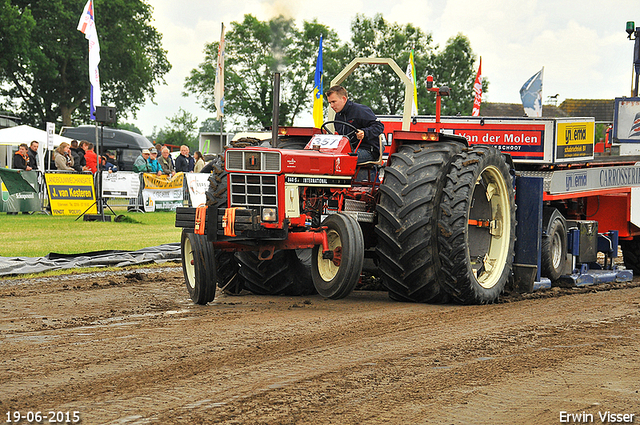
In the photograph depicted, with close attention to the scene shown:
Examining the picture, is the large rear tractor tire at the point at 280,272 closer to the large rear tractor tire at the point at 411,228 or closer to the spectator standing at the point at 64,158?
the large rear tractor tire at the point at 411,228

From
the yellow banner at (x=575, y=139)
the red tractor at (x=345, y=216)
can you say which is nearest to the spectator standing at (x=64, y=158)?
the red tractor at (x=345, y=216)

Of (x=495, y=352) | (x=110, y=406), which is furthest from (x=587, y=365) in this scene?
(x=110, y=406)

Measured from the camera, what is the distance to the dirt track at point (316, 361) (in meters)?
3.98

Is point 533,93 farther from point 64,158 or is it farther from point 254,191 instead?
point 254,191

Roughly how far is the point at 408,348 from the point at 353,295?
3.12 metres

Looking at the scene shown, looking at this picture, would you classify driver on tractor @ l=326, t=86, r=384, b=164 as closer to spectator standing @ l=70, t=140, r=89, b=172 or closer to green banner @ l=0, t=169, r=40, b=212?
green banner @ l=0, t=169, r=40, b=212

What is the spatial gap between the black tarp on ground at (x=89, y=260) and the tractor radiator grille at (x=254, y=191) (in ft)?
13.2

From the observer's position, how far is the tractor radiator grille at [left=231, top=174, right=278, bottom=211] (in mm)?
7262

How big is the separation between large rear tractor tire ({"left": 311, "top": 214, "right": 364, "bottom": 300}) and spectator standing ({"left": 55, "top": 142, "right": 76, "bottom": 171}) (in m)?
14.8

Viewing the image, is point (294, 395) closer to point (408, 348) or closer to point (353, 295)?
point (408, 348)

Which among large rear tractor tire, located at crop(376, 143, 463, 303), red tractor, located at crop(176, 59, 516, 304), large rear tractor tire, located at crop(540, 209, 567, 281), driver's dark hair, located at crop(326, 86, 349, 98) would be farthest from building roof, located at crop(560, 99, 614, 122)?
large rear tractor tire, located at crop(376, 143, 463, 303)

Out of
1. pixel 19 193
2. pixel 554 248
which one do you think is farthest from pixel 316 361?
pixel 19 193

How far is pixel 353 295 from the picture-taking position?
27.9 ft

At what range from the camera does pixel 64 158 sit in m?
20.7
